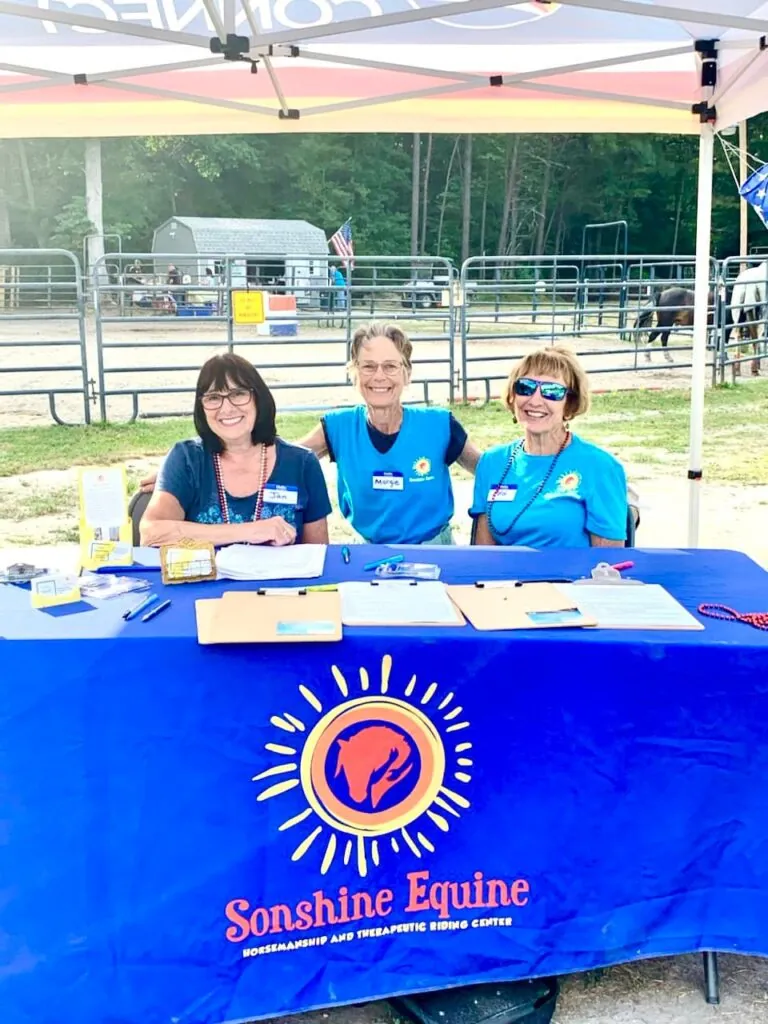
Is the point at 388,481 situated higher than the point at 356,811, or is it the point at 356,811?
the point at 388,481

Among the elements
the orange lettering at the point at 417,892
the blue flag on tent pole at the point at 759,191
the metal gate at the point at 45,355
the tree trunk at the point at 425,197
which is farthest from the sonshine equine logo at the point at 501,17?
the tree trunk at the point at 425,197

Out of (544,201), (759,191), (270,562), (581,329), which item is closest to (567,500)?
(270,562)

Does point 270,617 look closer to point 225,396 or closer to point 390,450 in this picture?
point 225,396

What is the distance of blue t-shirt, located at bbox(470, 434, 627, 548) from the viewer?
9.46 ft

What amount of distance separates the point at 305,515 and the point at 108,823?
1.25m

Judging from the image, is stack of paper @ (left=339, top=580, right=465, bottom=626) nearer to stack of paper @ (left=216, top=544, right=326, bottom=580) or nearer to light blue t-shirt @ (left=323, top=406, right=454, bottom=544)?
stack of paper @ (left=216, top=544, right=326, bottom=580)

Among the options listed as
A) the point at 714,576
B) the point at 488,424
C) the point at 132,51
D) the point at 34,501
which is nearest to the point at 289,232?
the point at 488,424

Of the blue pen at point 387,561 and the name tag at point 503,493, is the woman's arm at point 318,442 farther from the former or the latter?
the blue pen at point 387,561

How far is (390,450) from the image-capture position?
3221mm

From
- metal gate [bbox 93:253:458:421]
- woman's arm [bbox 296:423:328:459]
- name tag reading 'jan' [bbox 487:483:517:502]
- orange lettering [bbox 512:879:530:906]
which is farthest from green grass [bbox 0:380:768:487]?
orange lettering [bbox 512:879:530:906]

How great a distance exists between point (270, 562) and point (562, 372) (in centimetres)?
109

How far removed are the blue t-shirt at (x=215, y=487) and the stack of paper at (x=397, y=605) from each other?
670 millimetres

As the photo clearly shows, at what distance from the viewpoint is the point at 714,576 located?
238 cm

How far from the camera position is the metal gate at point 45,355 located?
9.30 meters
